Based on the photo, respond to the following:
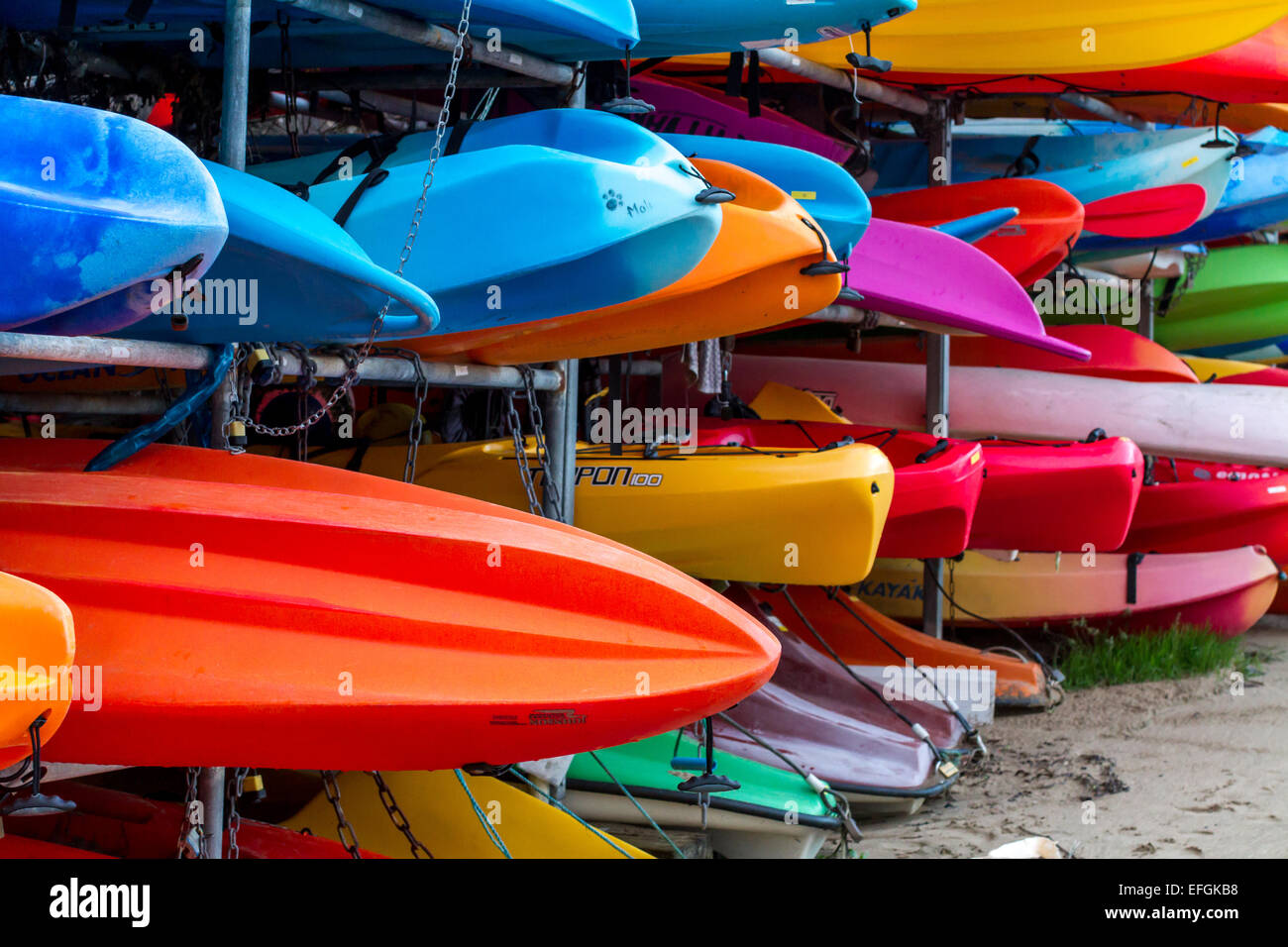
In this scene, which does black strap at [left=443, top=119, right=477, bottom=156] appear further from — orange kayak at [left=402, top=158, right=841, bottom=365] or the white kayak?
A: the white kayak

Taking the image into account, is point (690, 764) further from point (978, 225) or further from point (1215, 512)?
point (1215, 512)

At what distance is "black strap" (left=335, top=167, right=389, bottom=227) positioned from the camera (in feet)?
10.4

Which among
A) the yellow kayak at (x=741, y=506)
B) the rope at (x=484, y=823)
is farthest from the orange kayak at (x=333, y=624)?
the yellow kayak at (x=741, y=506)

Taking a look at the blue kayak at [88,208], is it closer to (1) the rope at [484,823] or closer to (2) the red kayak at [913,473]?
(1) the rope at [484,823]

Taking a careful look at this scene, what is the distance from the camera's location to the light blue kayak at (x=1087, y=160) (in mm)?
6492

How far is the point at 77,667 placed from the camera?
2.18m

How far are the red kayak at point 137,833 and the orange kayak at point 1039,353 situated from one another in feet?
13.6

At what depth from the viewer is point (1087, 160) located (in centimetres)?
685

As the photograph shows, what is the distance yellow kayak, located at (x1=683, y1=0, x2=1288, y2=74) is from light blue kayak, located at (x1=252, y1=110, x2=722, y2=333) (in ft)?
7.69

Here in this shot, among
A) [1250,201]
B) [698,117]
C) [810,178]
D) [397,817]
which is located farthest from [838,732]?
[1250,201]

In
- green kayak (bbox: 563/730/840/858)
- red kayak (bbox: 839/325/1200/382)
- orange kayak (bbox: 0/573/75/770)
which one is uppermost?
red kayak (bbox: 839/325/1200/382)

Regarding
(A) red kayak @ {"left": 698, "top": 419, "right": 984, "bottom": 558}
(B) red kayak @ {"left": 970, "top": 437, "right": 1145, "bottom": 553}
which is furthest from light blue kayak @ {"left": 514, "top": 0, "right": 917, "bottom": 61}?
(B) red kayak @ {"left": 970, "top": 437, "right": 1145, "bottom": 553}
